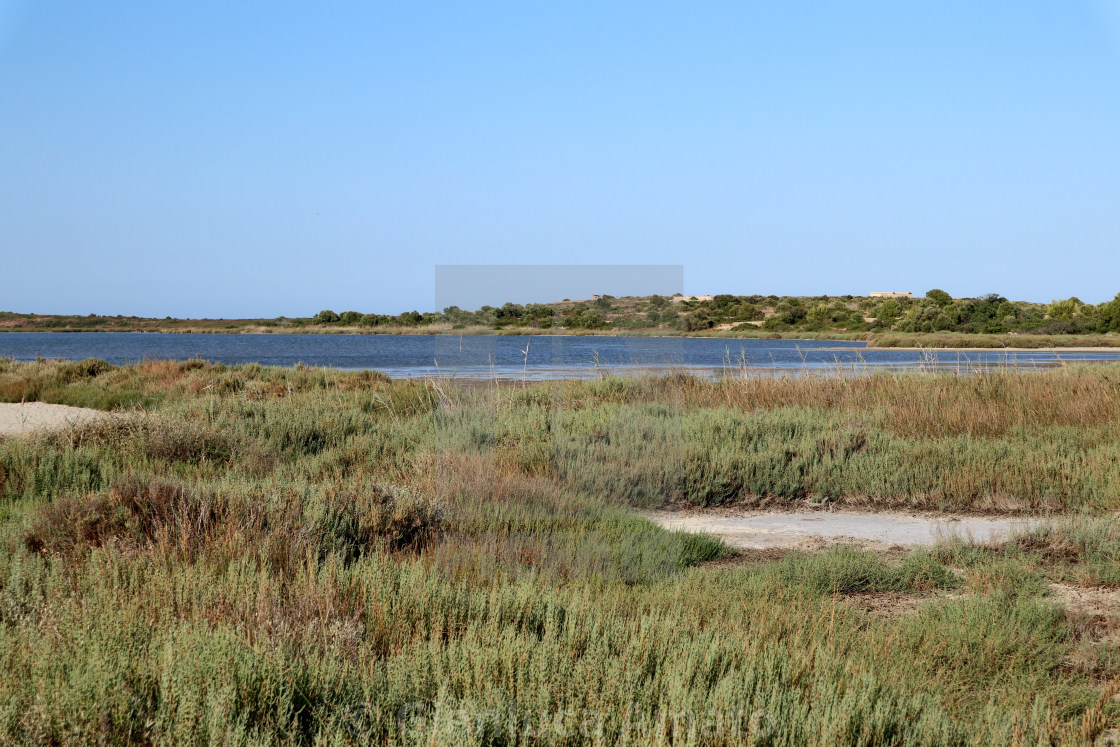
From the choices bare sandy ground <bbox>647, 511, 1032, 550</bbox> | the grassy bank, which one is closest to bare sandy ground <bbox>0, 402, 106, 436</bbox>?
the grassy bank

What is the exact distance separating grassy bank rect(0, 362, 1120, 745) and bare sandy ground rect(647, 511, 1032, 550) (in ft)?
1.51

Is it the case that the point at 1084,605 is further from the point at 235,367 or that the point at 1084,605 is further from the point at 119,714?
the point at 235,367

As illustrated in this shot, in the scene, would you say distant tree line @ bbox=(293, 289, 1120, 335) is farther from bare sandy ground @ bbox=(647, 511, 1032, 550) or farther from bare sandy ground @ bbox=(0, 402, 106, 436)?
bare sandy ground @ bbox=(0, 402, 106, 436)

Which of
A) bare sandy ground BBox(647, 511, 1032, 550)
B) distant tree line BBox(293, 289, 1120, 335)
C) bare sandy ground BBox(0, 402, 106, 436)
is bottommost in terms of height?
bare sandy ground BBox(647, 511, 1032, 550)

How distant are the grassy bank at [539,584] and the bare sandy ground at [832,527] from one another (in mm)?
460

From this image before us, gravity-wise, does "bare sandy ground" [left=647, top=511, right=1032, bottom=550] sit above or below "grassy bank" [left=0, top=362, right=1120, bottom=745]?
below

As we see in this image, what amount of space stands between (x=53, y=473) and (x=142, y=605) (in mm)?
5396

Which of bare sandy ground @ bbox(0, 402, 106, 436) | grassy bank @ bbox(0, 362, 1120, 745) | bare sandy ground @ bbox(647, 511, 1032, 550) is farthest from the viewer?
bare sandy ground @ bbox(0, 402, 106, 436)

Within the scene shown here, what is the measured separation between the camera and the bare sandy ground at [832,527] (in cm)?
733

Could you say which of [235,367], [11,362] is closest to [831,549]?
[235,367]

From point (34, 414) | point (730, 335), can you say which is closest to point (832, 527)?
point (34, 414)

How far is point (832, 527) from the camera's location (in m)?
8.10

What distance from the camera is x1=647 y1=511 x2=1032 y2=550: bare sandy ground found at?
7.33 metres

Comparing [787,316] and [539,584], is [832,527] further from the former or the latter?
[787,316]
